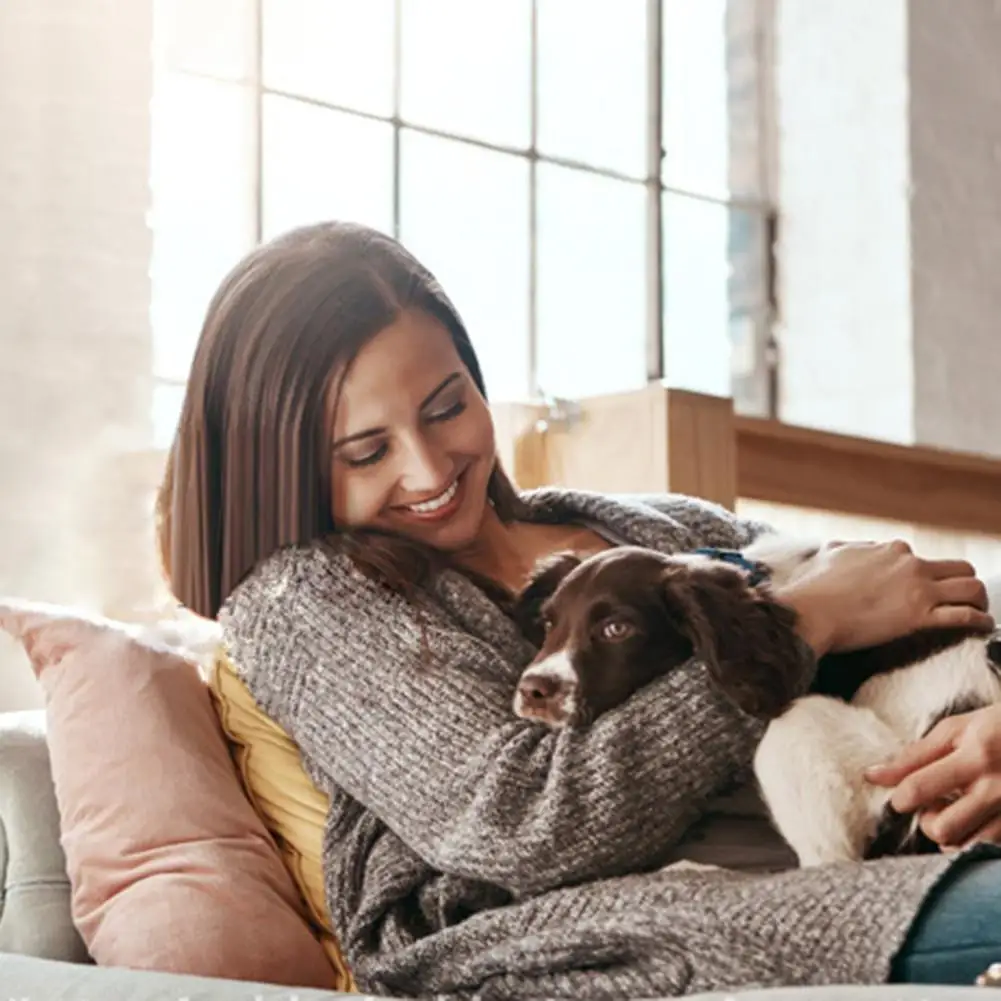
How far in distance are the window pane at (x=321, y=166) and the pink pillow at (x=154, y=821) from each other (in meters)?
1.19

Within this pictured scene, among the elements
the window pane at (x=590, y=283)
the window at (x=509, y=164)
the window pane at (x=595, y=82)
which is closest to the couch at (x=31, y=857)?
the window at (x=509, y=164)

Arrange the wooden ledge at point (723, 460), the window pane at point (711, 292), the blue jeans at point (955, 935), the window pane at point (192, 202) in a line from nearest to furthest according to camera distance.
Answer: the blue jeans at point (955, 935), the wooden ledge at point (723, 460), the window pane at point (192, 202), the window pane at point (711, 292)

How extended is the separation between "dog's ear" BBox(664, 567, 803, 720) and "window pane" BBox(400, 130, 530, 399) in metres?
1.57

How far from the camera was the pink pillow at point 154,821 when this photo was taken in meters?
1.33

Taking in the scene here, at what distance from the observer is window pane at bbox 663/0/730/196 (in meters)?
3.29

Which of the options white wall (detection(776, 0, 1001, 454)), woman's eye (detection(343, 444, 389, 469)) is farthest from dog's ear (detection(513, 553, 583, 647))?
white wall (detection(776, 0, 1001, 454))

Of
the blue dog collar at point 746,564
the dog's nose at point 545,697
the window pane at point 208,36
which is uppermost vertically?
the window pane at point 208,36

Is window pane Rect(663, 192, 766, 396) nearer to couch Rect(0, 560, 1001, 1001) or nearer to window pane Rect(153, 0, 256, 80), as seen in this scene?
window pane Rect(153, 0, 256, 80)

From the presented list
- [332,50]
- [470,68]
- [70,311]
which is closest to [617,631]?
[70,311]

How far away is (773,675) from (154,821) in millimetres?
474

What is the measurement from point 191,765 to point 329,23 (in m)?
1.58

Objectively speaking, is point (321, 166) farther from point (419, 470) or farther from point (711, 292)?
point (419, 470)

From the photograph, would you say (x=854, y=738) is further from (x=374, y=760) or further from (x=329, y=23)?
(x=329, y=23)

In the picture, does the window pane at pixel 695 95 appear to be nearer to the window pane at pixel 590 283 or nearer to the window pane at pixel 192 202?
the window pane at pixel 590 283
